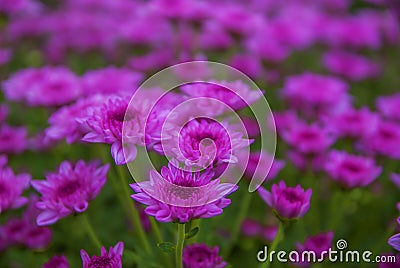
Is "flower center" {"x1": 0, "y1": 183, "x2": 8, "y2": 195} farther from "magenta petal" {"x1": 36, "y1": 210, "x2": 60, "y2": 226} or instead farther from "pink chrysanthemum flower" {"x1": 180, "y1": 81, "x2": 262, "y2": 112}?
"pink chrysanthemum flower" {"x1": 180, "y1": 81, "x2": 262, "y2": 112}

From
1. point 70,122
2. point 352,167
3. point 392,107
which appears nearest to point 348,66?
point 392,107

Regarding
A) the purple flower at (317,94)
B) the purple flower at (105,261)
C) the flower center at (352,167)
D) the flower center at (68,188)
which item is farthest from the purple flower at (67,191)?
the purple flower at (317,94)

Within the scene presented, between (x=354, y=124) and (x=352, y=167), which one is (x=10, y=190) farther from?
(x=354, y=124)

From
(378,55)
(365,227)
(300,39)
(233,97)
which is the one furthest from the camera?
(378,55)

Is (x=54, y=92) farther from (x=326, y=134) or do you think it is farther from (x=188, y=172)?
(x=326, y=134)

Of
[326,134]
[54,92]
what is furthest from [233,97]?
[54,92]

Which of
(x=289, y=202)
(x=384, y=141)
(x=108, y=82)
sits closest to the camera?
(x=289, y=202)
